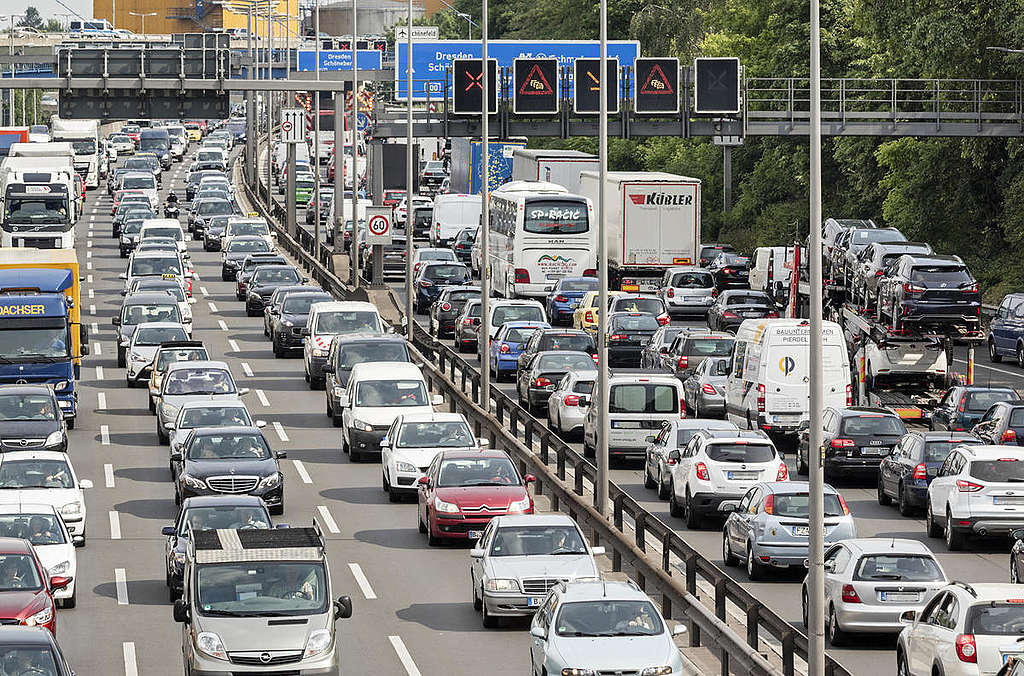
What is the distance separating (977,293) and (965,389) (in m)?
8.26

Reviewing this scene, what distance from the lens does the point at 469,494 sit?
30703mm

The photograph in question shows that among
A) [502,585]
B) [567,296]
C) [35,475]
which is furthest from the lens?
[567,296]

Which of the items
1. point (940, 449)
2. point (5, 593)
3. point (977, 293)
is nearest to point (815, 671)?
point (5, 593)

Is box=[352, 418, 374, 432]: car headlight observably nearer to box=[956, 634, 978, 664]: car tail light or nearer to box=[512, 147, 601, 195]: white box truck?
box=[956, 634, 978, 664]: car tail light

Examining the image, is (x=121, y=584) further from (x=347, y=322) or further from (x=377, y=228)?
(x=377, y=228)

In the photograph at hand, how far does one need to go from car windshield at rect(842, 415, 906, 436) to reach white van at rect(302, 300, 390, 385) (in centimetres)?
1630

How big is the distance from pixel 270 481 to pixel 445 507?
374cm

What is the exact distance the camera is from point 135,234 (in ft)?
285

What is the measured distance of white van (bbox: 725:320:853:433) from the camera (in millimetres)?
39719

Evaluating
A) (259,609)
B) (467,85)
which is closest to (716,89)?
(467,85)

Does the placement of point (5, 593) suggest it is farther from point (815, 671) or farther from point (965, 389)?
point (965, 389)

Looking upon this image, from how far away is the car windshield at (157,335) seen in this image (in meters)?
50.4

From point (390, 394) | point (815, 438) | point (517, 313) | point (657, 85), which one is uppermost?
point (657, 85)

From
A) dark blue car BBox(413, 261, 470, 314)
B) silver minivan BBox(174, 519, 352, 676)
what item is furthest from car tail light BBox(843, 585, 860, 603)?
dark blue car BBox(413, 261, 470, 314)
